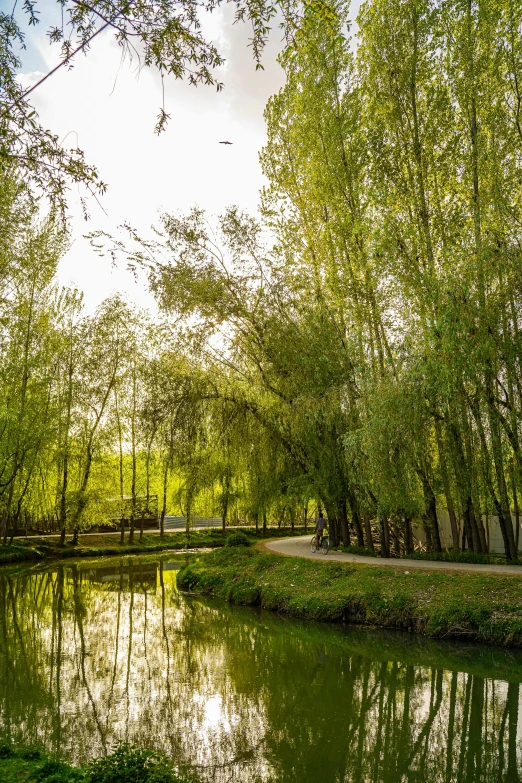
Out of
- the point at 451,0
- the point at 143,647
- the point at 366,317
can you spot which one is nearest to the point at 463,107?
the point at 451,0

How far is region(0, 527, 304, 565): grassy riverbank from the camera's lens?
2617 centimetres

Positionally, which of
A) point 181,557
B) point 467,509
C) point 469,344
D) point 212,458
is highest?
point 469,344

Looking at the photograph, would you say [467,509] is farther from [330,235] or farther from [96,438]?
[96,438]

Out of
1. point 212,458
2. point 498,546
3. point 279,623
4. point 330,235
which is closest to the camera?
point 279,623

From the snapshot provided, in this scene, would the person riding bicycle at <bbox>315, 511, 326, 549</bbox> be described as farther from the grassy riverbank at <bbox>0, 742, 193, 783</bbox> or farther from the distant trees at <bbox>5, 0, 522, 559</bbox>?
the grassy riverbank at <bbox>0, 742, 193, 783</bbox>

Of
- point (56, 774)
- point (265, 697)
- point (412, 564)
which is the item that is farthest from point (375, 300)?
point (56, 774)

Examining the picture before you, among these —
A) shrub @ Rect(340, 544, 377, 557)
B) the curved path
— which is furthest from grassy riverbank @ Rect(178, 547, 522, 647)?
shrub @ Rect(340, 544, 377, 557)

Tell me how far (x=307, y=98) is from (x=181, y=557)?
20.4 m

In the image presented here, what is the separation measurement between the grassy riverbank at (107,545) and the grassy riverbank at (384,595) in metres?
11.8

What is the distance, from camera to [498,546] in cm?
2312

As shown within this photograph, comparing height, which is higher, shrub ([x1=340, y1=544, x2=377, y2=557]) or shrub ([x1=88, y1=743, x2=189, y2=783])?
shrub ([x1=340, y1=544, x2=377, y2=557])

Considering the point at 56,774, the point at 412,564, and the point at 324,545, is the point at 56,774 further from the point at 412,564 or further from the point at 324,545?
the point at 324,545

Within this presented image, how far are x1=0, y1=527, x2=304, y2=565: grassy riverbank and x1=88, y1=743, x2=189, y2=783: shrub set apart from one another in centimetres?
2171

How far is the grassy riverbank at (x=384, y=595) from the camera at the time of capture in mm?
11102
